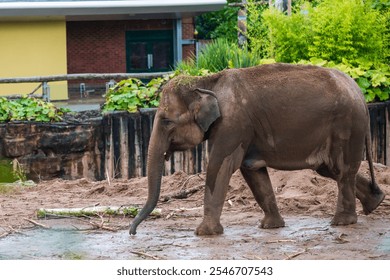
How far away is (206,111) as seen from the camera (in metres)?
13.9

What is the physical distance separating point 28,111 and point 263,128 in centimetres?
774

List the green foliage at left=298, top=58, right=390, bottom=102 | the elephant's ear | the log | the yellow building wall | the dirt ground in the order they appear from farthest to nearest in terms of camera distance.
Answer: the yellow building wall < the green foliage at left=298, top=58, right=390, bottom=102 < the log < the elephant's ear < the dirt ground

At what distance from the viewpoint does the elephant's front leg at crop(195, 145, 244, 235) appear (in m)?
14.0

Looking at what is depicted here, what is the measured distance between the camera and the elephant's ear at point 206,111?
1391 cm

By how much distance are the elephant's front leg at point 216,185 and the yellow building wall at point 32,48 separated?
2317cm

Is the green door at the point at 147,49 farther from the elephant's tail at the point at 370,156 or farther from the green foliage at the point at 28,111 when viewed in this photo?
the elephant's tail at the point at 370,156

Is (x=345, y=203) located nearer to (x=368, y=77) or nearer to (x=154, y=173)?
(x=154, y=173)

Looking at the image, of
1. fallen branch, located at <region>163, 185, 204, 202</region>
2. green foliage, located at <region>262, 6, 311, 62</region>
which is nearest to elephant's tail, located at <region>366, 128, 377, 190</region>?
fallen branch, located at <region>163, 185, 204, 202</region>

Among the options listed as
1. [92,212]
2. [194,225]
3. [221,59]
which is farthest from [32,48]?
[194,225]

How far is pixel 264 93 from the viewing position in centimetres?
1426

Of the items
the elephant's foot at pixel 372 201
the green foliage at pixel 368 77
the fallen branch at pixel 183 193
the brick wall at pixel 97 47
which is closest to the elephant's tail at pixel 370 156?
the elephant's foot at pixel 372 201

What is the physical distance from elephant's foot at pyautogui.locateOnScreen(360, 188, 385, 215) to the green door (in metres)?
25.5

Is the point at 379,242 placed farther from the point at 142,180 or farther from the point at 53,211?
the point at 142,180

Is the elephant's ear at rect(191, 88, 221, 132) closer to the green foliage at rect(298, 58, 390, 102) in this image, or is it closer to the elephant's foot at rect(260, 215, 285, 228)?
the elephant's foot at rect(260, 215, 285, 228)
